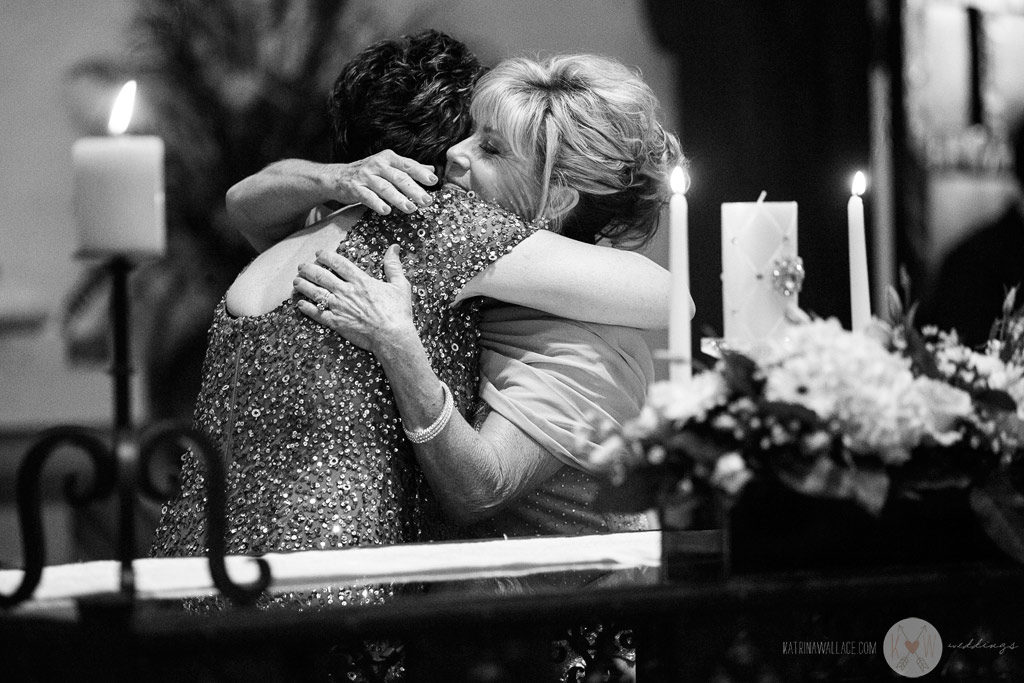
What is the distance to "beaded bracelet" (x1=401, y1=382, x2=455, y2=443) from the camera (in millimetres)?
1619

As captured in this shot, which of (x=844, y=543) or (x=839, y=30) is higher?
(x=839, y=30)

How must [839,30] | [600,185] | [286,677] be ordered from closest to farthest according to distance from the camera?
[286,677], [600,185], [839,30]

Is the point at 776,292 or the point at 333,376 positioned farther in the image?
the point at 333,376

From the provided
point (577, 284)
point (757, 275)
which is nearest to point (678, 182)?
point (757, 275)

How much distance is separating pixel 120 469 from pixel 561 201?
104cm

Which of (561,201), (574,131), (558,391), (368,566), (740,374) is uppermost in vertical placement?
(574,131)

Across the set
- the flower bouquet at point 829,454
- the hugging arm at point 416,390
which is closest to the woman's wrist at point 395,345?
the hugging arm at point 416,390

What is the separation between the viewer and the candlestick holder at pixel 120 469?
101 cm

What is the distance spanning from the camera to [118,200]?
3.35 feet

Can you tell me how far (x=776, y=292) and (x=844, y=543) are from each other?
0.27 metres

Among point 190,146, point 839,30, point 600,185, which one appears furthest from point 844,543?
point 190,146

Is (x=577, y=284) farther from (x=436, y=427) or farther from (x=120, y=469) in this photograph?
(x=120, y=469)

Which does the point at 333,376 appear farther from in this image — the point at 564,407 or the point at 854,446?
the point at 854,446

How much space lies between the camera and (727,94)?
4559 millimetres
